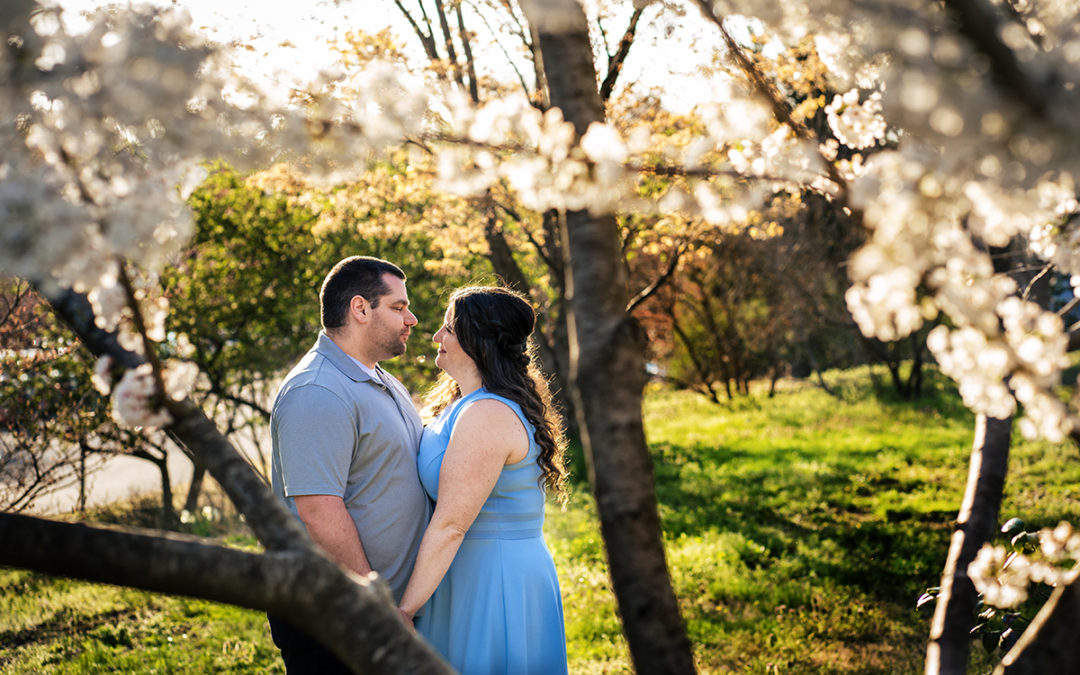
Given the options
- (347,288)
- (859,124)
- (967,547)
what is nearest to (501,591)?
(347,288)

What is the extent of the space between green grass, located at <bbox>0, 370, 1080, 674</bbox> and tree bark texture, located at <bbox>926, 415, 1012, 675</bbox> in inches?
113

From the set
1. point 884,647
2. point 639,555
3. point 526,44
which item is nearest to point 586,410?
point 639,555

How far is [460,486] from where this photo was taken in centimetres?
255

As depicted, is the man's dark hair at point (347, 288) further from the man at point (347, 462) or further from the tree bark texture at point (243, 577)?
the tree bark texture at point (243, 577)

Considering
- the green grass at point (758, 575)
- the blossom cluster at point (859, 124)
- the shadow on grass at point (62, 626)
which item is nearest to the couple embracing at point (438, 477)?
the blossom cluster at point (859, 124)

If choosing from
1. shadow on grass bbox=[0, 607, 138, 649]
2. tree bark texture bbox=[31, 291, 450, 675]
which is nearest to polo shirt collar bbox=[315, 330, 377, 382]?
tree bark texture bbox=[31, 291, 450, 675]

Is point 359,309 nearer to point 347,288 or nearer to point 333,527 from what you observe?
point 347,288

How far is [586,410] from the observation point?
4.58ft

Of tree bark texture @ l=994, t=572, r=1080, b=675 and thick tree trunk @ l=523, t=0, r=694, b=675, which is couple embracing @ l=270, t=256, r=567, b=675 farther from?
tree bark texture @ l=994, t=572, r=1080, b=675

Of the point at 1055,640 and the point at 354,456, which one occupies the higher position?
the point at 354,456

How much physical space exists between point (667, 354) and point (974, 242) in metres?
16.3

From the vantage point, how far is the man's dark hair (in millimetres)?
3012

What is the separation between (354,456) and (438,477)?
0.99ft

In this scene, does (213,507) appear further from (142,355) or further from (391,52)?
(142,355)
